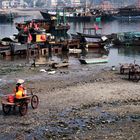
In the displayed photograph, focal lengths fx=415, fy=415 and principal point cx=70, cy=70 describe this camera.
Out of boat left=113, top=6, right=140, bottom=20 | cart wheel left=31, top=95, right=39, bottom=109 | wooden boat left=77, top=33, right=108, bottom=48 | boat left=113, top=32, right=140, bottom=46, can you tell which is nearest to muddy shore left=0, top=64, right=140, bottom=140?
cart wheel left=31, top=95, right=39, bottom=109

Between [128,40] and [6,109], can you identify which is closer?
[6,109]

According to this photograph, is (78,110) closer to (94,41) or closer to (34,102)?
(34,102)

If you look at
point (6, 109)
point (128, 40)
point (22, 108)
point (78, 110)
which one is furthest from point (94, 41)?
point (22, 108)

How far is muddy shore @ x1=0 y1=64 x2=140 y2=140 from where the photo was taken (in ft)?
52.7

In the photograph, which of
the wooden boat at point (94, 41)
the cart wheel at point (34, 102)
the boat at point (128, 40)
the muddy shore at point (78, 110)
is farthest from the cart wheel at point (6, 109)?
the boat at point (128, 40)

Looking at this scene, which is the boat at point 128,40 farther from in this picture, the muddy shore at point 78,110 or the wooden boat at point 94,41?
the muddy shore at point 78,110

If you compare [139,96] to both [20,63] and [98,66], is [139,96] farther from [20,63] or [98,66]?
[20,63]

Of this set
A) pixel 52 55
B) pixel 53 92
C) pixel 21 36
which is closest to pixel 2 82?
pixel 53 92

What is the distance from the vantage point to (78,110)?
19.3 m

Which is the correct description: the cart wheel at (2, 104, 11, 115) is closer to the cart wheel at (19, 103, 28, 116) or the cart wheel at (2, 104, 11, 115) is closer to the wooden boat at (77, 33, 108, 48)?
the cart wheel at (19, 103, 28, 116)

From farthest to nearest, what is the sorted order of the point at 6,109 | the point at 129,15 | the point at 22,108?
the point at 129,15, the point at 6,109, the point at 22,108

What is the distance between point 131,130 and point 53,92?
24.9 feet

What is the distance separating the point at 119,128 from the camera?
1670 cm

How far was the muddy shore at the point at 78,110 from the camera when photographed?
1608 cm
